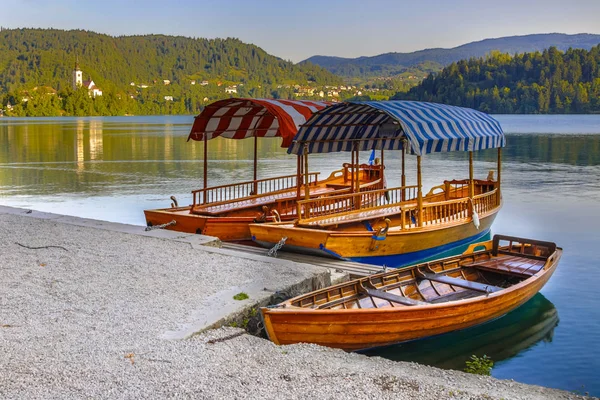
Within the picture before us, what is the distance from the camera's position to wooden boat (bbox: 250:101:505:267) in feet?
38.1

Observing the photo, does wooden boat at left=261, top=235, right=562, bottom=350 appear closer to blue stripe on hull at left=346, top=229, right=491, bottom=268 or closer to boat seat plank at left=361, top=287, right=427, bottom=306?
boat seat plank at left=361, top=287, right=427, bottom=306

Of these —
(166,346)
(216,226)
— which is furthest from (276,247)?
(166,346)

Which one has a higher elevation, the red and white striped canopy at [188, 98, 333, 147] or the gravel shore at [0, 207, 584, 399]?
the red and white striped canopy at [188, 98, 333, 147]

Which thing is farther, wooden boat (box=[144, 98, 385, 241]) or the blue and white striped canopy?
wooden boat (box=[144, 98, 385, 241])

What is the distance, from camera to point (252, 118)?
53.4 feet

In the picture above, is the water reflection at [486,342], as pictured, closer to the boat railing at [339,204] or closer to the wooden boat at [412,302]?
the wooden boat at [412,302]

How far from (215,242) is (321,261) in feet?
6.20

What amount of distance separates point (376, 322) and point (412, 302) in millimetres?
799

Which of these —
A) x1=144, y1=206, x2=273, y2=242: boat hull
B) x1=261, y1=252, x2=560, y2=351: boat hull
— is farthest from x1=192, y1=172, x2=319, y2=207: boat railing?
x1=261, y1=252, x2=560, y2=351: boat hull

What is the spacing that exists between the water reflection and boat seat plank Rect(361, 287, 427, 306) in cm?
57

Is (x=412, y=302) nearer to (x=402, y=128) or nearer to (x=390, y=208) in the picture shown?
(x=402, y=128)

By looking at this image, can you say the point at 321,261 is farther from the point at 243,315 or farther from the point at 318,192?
the point at 318,192

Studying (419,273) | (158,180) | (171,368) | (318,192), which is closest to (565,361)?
(419,273)

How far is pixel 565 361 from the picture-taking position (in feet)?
28.2
